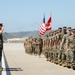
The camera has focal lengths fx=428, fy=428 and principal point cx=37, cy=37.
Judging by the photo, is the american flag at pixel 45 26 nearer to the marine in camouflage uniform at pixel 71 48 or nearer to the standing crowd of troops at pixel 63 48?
the standing crowd of troops at pixel 63 48

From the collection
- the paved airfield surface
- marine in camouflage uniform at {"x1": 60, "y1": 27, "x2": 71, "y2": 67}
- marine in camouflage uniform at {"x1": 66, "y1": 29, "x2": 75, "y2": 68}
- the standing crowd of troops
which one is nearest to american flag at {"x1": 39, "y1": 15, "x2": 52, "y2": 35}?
the standing crowd of troops

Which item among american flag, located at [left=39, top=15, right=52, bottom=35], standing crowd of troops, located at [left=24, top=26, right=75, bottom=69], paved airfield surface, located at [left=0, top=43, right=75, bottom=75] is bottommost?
paved airfield surface, located at [left=0, top=43, right=75, bottom=75]

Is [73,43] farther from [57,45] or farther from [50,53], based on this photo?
Result: [50,53]

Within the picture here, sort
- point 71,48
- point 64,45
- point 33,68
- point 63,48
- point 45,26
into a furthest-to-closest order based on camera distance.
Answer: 1. point 45,26
2. point 63,48
3. point 64,45
4. point 71,48
5. point 33,68

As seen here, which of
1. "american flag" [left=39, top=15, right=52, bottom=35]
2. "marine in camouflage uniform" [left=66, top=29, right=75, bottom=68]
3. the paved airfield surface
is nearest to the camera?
the paved airfield surface

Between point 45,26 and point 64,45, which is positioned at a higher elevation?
point 45,26

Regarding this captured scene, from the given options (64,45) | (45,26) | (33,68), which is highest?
(45,26)

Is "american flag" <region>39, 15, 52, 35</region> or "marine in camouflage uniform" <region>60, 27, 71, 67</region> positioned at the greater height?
"american flag" <region>39, 15, 52, 35</region>

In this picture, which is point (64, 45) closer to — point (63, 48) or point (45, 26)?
point (63, 48)

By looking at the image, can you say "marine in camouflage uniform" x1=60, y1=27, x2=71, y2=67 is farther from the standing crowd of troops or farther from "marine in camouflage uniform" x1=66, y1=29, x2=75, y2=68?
"marine in camouflage uniform" x1=66, y1=29, x2=75, y2=68

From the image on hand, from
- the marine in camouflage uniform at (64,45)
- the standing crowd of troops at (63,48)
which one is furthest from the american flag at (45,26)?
the marine in camouflage uniform at (64,45)

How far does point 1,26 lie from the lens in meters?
16.8

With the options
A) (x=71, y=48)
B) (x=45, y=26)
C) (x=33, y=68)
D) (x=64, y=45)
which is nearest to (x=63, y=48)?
(x=64, y=45)

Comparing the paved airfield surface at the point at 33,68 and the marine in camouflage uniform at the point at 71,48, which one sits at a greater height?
the marine in camouflage uniform at the point at 71,48
